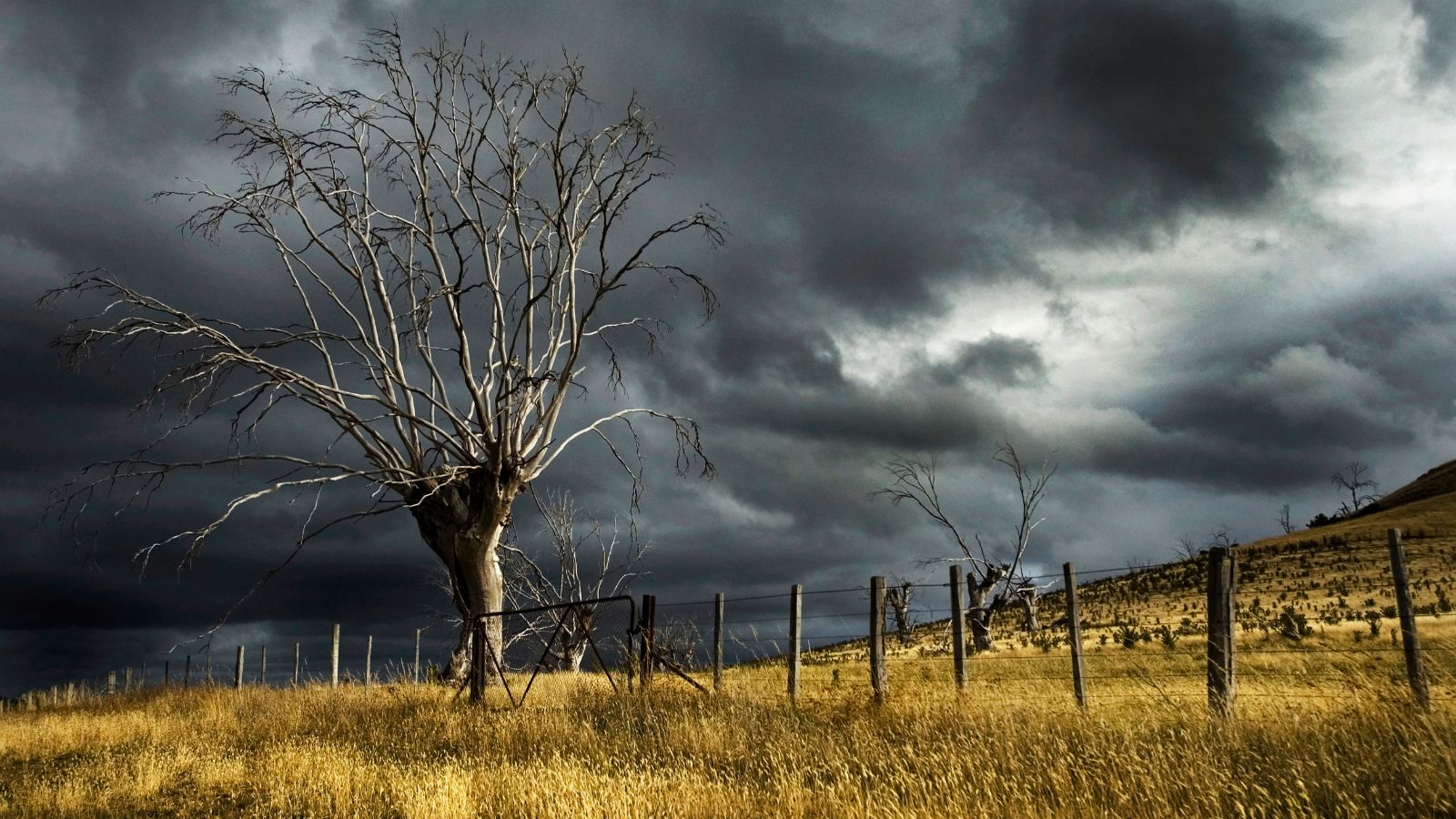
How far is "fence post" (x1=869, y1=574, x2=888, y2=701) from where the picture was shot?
36.5ft

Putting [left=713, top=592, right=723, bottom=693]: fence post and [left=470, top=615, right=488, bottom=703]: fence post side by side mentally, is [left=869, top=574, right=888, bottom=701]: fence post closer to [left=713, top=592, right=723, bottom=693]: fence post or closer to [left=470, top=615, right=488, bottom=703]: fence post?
[left=713, top=592, right=723, bottom=693]: fence post

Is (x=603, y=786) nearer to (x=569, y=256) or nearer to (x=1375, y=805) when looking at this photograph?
(x=1375, y=805)

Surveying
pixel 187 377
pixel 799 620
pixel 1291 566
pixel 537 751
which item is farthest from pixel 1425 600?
pixel 187 377

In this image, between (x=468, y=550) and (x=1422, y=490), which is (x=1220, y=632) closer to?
(x=468, y=550)

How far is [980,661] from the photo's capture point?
2477 centimetres

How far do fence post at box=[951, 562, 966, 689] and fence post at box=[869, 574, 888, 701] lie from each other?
0.86 m

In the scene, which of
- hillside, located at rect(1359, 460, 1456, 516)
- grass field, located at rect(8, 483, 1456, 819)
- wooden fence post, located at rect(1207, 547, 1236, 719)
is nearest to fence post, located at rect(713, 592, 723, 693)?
grass field, located at rect(8, 483, 1456, 819)

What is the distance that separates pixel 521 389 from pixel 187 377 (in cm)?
604

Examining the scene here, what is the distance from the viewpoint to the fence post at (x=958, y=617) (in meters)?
10.9

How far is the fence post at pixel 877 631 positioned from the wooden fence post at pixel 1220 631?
3.63 metres

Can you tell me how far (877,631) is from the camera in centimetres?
1173

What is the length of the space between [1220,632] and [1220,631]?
2 cm

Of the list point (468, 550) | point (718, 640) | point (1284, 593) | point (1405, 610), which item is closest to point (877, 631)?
A: point (718, 640)

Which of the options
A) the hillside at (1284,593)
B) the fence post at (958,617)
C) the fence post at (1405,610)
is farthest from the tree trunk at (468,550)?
the fence post at (1405,610)
